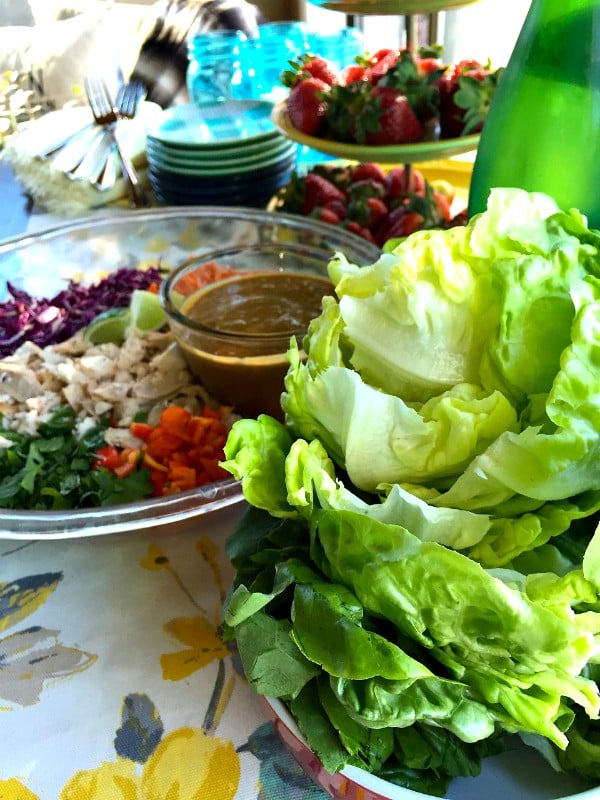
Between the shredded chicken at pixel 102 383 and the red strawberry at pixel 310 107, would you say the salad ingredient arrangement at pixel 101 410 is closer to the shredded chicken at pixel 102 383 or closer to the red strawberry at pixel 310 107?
the shredded chicken at pixel 102 383

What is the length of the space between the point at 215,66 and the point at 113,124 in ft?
1.49

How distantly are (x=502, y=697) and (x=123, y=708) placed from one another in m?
0.27

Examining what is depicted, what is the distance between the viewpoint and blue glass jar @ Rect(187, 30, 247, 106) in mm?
1500

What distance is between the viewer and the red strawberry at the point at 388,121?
2.77 feet

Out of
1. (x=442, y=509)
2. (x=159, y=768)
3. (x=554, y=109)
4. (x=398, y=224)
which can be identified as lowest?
(x=159, y=768)

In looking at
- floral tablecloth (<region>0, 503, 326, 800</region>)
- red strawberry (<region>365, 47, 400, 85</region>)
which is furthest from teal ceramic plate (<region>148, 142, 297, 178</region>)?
floral tablecloth (<region>0, 503, 326, 800</region>)

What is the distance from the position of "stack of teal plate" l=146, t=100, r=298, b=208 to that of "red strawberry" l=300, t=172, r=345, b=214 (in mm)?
→ 113

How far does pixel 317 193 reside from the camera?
1011 mm

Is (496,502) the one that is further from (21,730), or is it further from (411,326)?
(21,730)

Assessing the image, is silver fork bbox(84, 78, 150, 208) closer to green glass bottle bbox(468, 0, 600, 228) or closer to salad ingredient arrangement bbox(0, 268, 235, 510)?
salad ingredient arrangement bbox(0, 268, 235, 510)

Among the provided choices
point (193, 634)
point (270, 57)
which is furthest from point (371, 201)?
point (270, 57)

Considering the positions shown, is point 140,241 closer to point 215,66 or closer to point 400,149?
point 400,149

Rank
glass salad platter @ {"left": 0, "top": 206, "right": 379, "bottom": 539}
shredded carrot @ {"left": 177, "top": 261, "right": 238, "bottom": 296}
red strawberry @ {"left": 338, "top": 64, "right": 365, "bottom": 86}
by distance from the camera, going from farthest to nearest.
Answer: red strawberry @ {"left": 338, "top": 64, "right": 365, "bottom": 86}, glass salad platter @ {"left": 0, "top": 206, "right": 379, "bottom": 539}, shredded carrot @ {"left": 177, "top": 261, "right": 238, "bottom": 296}

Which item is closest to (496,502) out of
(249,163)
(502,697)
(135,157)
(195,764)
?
(502,697)
